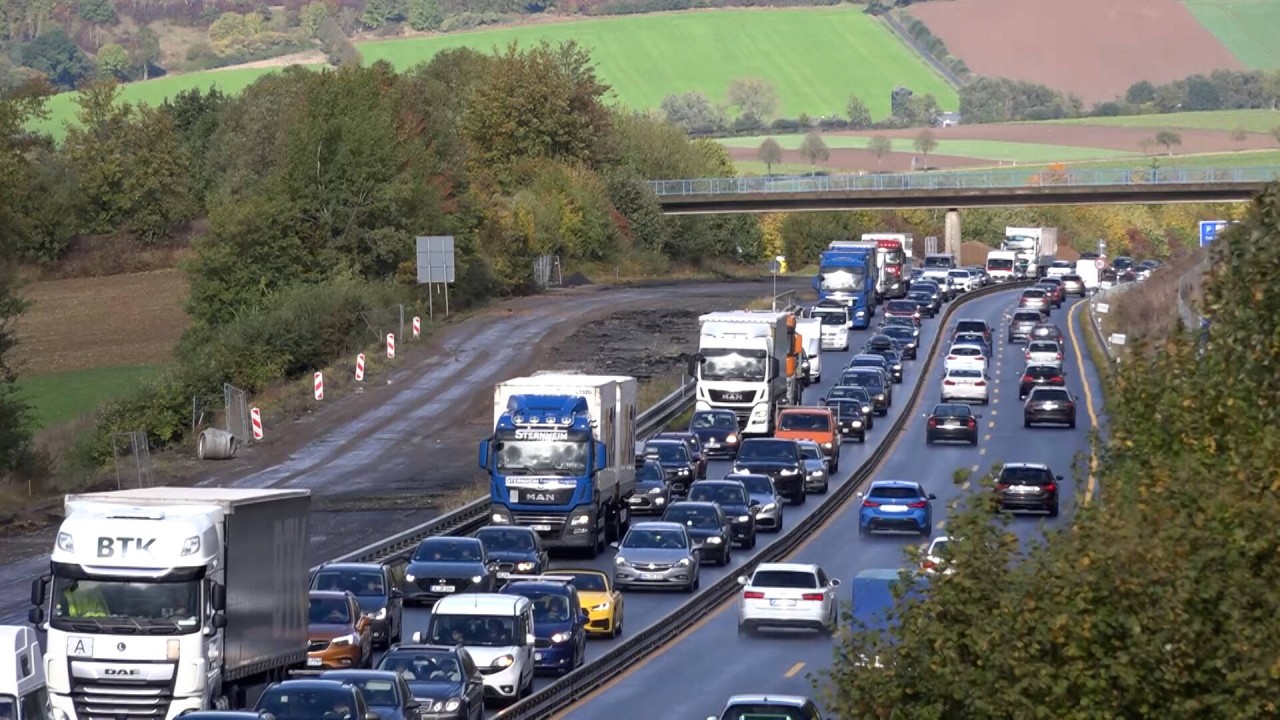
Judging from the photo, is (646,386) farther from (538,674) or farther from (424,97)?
(424,97)

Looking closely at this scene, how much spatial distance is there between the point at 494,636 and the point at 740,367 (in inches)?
1192

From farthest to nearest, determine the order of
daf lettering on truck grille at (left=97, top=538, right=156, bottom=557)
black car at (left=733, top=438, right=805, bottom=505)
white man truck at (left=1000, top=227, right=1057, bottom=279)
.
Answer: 1. white man truck at (left=1000, top=227, right=1057, bottom=279)
2. black car at (left=733, top=438, right=805, bottom=505)
3. daf lettering on truck grille at (left=97, top=538, right=156, bottom=557)

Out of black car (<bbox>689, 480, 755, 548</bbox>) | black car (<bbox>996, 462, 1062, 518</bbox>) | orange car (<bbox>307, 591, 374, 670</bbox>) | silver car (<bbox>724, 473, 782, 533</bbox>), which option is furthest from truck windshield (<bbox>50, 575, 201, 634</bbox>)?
black car (<bbox>996, 462, 1062, 518</bbox>)

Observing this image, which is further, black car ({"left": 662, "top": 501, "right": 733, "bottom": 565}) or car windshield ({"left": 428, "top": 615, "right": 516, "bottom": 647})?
black car ({"left": 662, "top": 501, "right": 733, "bottom": 565})

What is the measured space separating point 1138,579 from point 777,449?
37.3 meters

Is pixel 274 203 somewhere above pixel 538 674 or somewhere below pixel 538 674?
above

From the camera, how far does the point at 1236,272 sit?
19766mm

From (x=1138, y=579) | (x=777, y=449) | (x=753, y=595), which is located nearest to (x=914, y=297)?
(x=777, y=449)

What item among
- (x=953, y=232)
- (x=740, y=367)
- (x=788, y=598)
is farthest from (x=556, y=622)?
(x=953, y=232)

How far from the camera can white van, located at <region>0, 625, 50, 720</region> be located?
2127 centimetres

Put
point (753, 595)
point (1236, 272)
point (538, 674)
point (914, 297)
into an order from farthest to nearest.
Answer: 1. point (914, 297)
2. point (753, 595)
3. point (538, 674)
4. point (1236, 272)

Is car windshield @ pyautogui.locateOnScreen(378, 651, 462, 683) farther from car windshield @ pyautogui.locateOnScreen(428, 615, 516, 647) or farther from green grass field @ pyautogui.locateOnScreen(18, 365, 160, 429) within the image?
green grass field @ pyautogui.locateOnScreen(18, 365, 160, 429)

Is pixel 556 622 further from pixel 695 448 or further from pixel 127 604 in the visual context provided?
pixel 695 448

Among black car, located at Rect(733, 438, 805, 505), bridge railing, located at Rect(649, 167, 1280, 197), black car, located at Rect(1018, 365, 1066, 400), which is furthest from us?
bridge railing, located at Rect(649, 167, 1280, 197)
